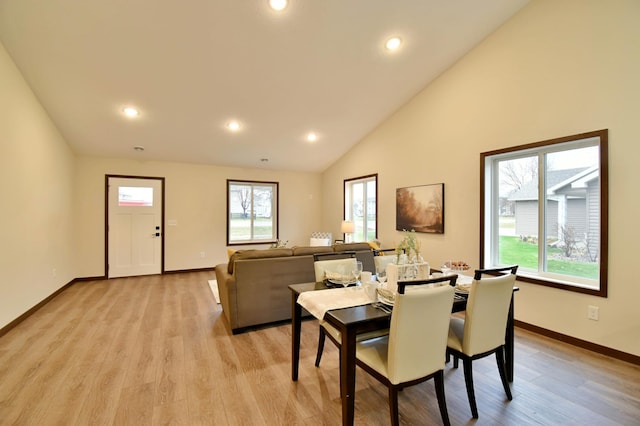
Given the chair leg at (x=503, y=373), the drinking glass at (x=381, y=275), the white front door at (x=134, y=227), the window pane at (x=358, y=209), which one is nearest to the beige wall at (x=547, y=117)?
the chair leg at (x=503, y=373)

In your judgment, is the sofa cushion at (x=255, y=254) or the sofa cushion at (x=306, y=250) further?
the sofa cushion at (x=306, y=250)

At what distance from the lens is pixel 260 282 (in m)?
3.40

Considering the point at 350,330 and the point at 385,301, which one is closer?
the point at 350,330

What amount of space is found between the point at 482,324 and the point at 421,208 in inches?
116

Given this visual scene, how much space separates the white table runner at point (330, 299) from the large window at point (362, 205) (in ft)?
12.3

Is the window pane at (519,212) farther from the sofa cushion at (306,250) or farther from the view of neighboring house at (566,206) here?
the sofa cushion at (306,250)

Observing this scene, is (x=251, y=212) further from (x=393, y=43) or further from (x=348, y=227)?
(x=393, y=43)

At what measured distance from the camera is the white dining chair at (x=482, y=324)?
191cm

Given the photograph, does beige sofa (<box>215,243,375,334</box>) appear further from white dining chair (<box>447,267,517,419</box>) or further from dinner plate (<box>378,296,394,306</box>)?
white dining chair (<box>447,267,517,419</box>)

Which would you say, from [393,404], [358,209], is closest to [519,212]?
[393,404]

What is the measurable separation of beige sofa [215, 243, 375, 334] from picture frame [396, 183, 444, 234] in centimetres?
205

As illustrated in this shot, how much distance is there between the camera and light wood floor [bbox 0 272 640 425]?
6.41 ft

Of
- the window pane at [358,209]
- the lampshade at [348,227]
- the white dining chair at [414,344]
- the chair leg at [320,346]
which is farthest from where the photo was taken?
the window pane at [358,209]

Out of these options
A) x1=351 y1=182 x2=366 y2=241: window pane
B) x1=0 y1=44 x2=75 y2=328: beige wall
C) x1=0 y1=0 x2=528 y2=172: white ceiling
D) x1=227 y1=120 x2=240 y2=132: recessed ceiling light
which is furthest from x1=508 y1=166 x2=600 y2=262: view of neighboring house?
x1=0 y1=44 x2=75 y2=328: beige wall
